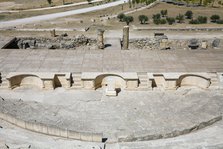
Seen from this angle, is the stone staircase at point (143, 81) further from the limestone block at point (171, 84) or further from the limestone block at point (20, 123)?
the limestone block at point (20, 123)

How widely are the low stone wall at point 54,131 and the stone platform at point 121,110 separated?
335 millimetres

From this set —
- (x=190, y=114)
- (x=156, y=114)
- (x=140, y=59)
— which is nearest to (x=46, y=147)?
A: (x=156, y=114)

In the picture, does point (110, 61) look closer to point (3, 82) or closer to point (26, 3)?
point (3, 82)

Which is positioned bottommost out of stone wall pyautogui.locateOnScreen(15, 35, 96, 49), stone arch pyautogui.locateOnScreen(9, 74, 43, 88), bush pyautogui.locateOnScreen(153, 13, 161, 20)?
stone arch pyautogui.locateOnScreen(9, 74, 43, 88)

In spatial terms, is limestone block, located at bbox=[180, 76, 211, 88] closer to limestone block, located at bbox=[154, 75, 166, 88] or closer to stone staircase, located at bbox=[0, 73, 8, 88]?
limestone block, located at bbox=[154, 75, 166, 88]

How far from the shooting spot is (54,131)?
1311 centimetres

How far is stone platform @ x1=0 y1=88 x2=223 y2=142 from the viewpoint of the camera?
13625 millimetres

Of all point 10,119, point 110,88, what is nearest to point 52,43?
point 110,88

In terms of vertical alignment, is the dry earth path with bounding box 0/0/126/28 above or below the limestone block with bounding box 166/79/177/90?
above

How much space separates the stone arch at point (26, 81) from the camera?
59.7ft

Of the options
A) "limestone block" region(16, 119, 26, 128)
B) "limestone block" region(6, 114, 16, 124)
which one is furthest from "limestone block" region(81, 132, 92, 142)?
"limestone block" region(6, 114, 16, 124)

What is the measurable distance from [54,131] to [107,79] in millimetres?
5929

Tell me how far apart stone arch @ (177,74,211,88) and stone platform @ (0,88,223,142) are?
1.58ft

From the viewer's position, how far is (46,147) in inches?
469
